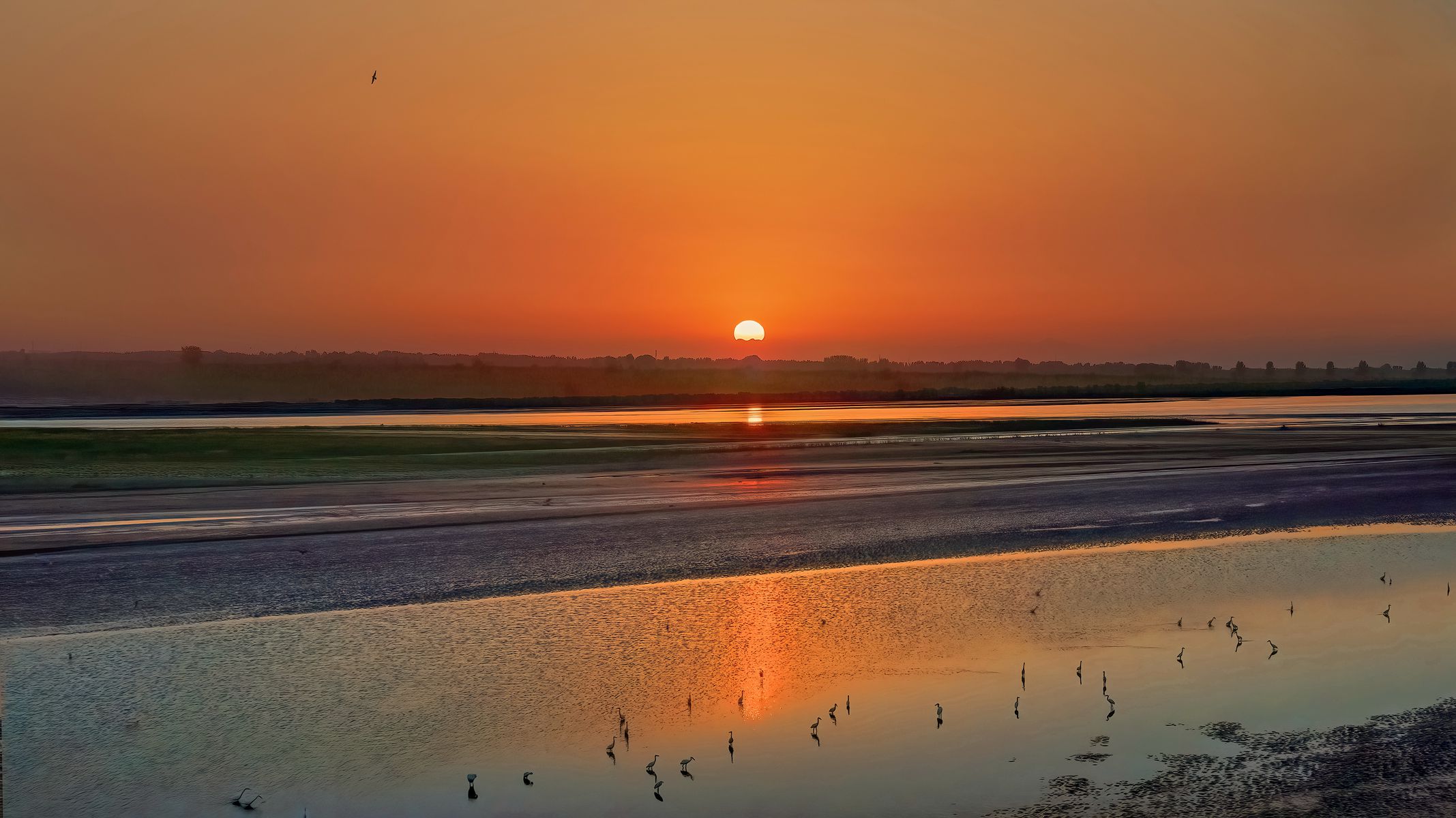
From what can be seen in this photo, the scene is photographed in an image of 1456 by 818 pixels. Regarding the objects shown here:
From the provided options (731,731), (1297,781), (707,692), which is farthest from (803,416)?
(1297,781)

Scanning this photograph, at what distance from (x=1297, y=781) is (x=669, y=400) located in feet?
420

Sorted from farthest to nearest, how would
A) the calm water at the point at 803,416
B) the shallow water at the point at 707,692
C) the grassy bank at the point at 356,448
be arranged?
the calm water at the point at 803,416 → the grassy bank at the point at 356,448 → the shallow water at the point at 707,692

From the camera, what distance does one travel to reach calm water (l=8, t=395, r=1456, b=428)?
2736 inches

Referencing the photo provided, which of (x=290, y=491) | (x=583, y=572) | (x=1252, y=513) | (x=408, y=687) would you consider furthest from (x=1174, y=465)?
(x=408, y=687)

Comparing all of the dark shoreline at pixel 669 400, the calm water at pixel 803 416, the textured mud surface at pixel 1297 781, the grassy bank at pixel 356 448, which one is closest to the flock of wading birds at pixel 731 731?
the textured mud surface at pixel 1297 781

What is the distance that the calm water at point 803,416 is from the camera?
228 feet

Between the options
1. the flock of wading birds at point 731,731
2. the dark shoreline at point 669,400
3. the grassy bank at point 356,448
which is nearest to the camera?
the flock of wading birds at point 731,731

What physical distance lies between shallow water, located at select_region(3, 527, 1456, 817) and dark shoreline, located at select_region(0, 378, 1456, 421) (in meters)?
81.8

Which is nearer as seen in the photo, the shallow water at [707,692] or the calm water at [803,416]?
the shallow water at [707,692]

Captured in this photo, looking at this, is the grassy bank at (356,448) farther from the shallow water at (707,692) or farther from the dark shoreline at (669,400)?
the dark shoreline at (669,400)

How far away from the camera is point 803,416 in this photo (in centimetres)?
8106

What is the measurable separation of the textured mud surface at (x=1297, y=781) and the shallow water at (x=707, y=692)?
0.29 m

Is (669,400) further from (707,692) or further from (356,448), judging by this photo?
(707,692)

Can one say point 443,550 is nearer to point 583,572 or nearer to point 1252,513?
point 583,572
